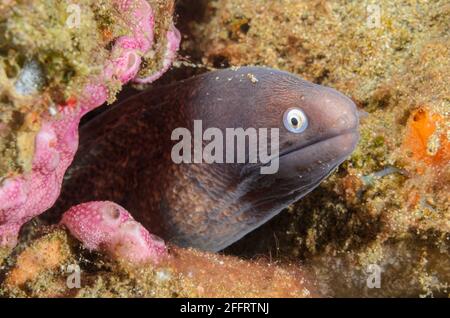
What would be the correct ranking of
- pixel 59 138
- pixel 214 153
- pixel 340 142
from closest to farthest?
pixel 59 138 < pixel 340 142 < pixel 214 153

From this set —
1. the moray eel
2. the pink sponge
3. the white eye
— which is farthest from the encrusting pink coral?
the white eye

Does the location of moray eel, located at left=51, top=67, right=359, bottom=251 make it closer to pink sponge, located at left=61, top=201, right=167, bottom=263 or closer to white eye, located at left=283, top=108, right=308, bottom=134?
white eye, located at left=283, top=108, right=308, bottom=134

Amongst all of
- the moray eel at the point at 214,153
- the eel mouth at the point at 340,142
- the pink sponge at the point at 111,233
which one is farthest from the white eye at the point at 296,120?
the pink sponge at the point at 111,233

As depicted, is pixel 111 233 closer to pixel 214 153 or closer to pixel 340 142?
pixel 214 153

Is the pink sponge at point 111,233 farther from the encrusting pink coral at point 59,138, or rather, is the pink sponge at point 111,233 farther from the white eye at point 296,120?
the white eye at point 296,120

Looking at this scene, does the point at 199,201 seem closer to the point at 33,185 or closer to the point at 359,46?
the point at 33,185

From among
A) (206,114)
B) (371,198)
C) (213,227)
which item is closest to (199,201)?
(213,227)

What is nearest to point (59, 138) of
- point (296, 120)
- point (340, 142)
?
point (296, 120)
